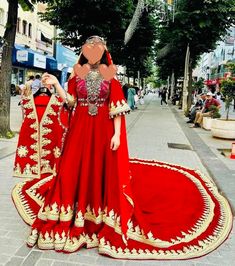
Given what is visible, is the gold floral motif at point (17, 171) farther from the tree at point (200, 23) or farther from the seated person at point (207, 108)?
the tree at point (200, 23)

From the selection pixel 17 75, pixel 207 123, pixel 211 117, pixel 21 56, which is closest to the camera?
pixel 211 117

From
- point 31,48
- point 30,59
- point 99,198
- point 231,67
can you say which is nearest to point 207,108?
point 231,67

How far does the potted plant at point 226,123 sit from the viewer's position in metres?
11.7

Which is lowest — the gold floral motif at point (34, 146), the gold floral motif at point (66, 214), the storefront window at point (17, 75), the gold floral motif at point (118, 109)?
the gold floral motif at point (66, 214)

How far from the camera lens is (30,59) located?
34438mm

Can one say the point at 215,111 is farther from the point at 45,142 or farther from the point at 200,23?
the point at 45,142

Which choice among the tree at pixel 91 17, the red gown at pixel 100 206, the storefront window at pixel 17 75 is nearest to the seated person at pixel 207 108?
the tree at pixel 91 17

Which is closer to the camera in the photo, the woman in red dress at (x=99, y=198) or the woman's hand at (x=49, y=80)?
the woman in red dress at (x=99, y=198)

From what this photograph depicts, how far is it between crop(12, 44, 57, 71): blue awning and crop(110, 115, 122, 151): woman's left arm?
2576 cm

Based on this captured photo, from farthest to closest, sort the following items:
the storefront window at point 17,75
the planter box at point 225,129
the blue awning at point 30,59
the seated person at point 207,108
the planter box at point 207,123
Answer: the storefront window at point 17,75, the blue awning at point 30,59, the seated person at point 207,108, the planter box at point 207,123, the planter box at point 225,129

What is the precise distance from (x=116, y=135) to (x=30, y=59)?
32.3m

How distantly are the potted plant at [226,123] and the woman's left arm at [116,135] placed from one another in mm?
8480

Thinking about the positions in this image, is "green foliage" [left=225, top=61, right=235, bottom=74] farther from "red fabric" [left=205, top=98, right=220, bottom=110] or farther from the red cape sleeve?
the red cape sleeve

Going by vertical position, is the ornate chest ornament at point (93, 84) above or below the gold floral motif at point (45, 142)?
above
